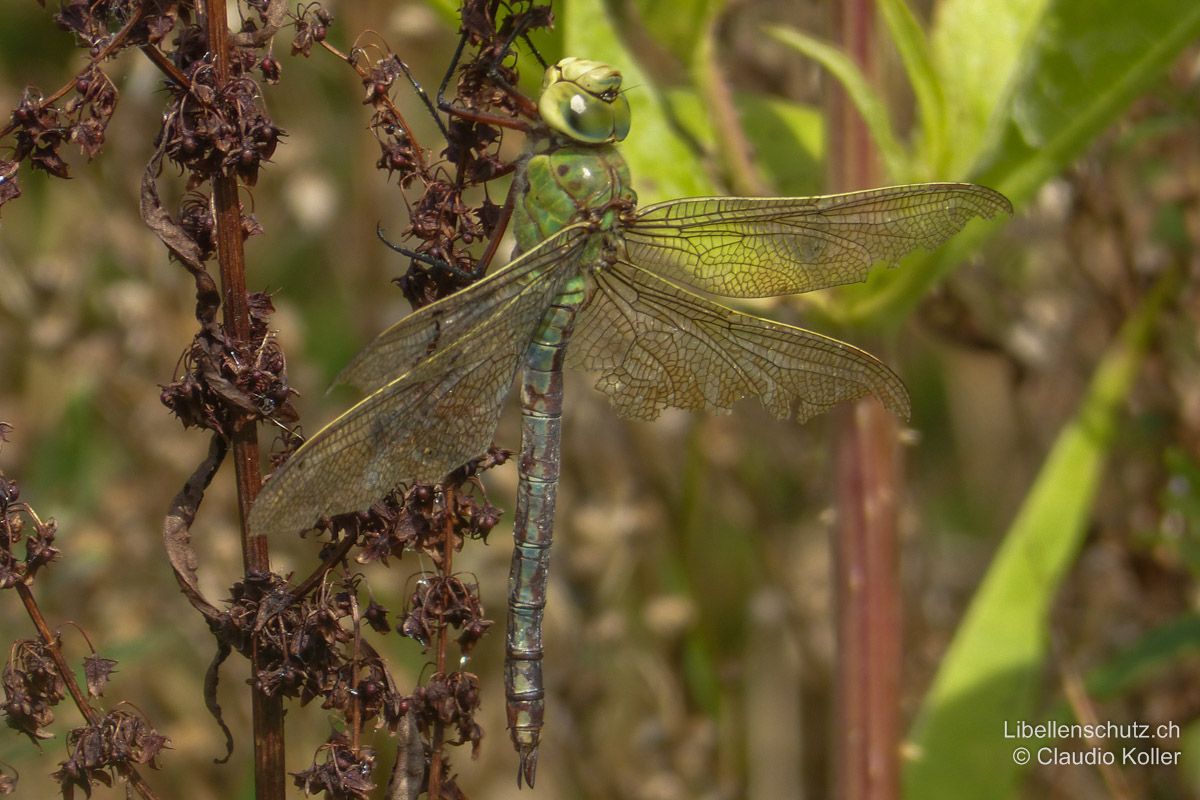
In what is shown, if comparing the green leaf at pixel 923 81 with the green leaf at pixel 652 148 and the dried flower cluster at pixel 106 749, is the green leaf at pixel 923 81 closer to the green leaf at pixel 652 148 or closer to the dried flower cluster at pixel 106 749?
the green leaf at pixel 652 148

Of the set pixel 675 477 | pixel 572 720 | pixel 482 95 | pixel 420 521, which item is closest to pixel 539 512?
pixel 420 521

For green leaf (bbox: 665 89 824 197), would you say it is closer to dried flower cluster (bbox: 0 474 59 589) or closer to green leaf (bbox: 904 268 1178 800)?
green leaf (bbox: 904 268 1178 800)

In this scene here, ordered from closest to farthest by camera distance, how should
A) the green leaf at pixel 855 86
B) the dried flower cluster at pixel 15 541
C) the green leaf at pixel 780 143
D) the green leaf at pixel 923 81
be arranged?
the dried flower cluster at pixel 15 541
the green leaf at pixel 855 86
the green leaf at pixel 923 81
the green leaf at pixel 780 143

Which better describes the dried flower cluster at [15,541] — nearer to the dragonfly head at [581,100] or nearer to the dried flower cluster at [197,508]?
the dried flower cluster at [197,508]

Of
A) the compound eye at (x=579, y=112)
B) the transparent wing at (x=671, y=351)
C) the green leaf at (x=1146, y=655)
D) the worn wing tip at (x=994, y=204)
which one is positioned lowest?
the green leaf at (x=1146, y=655)

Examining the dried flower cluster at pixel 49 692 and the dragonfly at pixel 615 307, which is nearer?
the dried flower cluster at pixel 49 692

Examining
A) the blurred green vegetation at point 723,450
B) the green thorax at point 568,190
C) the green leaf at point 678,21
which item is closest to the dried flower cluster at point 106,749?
the blurred green vegetation at point 723,450

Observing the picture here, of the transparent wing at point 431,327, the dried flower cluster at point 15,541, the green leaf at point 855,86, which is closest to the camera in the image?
the dried flower cluster at point 15,541

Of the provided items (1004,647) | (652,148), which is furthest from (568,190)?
(1004,647)

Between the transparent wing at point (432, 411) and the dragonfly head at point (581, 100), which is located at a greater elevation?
the dragonfly head at point (581, 100)
